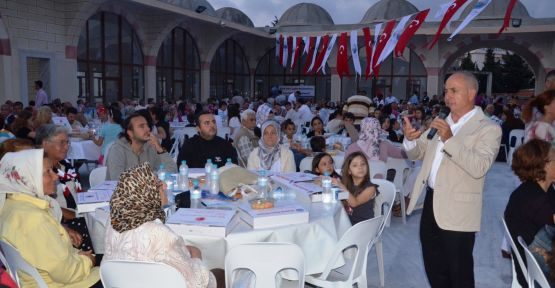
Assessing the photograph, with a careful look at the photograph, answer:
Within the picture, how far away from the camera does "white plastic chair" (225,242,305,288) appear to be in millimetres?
2355

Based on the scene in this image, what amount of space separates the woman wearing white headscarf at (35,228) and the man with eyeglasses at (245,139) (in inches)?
144

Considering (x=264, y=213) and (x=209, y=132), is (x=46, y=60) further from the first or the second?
(x=264, y=213)

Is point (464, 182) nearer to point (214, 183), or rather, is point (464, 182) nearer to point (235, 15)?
point (214, 183)

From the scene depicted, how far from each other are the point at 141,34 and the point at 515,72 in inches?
1221

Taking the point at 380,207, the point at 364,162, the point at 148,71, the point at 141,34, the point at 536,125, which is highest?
the point at 141,34

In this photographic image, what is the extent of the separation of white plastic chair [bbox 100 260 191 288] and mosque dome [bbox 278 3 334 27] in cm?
2475

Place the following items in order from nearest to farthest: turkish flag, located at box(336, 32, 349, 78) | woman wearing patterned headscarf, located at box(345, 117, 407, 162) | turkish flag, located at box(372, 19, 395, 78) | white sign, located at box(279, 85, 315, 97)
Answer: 1. woman wearing patterned headscarf, located at box(345, 117, 407, 162)
2. turkish flag, located at box(372, 19, 395, 78)
3. turkish flag, located at box(336, 32, 349, 78)
4. white sign, located at box(279, 85, 315, 97)

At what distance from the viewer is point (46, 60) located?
502 inches

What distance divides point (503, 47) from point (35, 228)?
24701mm

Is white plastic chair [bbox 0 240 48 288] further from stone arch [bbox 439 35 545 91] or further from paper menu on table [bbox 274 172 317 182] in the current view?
stone arch [bbox 439 35 545 91]

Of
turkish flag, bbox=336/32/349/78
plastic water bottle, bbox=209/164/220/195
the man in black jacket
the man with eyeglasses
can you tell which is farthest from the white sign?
plastic water bottle, bbox=209/164/220/195

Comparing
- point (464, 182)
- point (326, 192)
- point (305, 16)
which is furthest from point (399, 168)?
point (305, 16)

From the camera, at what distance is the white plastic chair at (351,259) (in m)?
2.71

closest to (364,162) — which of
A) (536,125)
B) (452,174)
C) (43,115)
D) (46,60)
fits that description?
(452,174)
